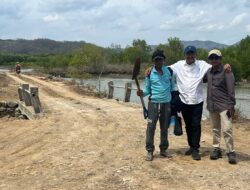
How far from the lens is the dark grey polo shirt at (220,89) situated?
7.04m

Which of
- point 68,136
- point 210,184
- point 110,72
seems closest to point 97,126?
point 68,136

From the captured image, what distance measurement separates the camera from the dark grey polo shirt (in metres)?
7.04

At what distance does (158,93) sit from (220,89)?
3.29 ft

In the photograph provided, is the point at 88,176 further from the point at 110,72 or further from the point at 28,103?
the point at 110,72

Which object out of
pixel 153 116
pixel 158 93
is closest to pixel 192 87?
pixel 158 93

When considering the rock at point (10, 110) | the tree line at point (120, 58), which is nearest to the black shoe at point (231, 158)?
the rock at point (10, 110)

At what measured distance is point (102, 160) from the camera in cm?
754

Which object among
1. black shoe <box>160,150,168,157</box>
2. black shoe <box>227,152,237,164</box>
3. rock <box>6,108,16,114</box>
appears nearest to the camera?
black shoe <box>227,152,237,164</box>

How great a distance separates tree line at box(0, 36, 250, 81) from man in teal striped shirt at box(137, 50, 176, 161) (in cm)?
3395

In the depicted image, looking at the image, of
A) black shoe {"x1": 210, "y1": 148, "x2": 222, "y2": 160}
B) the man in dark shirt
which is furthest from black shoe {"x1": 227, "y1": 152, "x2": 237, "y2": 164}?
black shoe {"x1": 210, "y1": 148, "x2": 222, "y2": 160}

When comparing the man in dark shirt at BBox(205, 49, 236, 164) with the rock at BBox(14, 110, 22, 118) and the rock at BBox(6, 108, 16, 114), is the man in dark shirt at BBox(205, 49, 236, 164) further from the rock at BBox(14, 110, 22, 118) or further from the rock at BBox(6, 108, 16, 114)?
the rock at BBox(6, 108, 16, 114)

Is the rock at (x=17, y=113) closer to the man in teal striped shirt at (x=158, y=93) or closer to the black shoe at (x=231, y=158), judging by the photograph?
the man in teal striped shirt at (x=158, y=93)

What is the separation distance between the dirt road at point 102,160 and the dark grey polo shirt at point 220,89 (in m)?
0.91

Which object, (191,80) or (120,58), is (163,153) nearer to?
(191,80)
